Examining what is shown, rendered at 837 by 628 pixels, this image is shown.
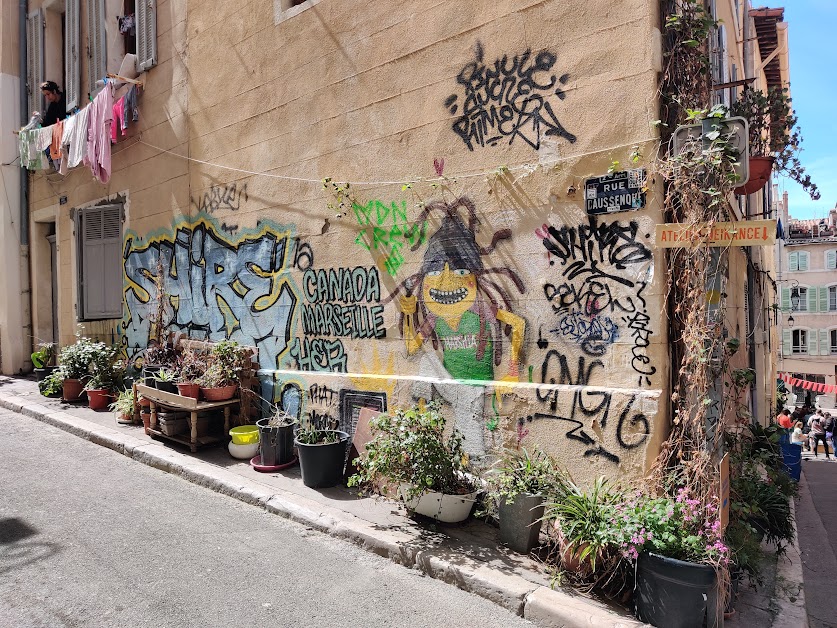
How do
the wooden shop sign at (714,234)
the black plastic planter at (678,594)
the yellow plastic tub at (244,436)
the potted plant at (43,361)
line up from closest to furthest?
the black plastic planter at (678,594) < the wooden shop sign at (714,234) < the yellow plastic tub at (244,436) < the potted plant at (43,361)

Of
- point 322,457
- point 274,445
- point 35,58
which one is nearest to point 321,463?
point 322,457

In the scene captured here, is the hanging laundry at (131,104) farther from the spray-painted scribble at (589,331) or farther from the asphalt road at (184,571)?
the spray-painted scribble at (589,331)

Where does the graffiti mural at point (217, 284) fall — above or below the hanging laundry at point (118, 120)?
below

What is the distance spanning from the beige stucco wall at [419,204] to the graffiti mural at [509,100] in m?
0.03

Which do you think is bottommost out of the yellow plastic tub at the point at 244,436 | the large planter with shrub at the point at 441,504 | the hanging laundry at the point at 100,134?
the large planter with shrub at the point at 441,504

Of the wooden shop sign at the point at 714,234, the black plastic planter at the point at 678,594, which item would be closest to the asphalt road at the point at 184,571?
the black plastic planter at the point at 678,594

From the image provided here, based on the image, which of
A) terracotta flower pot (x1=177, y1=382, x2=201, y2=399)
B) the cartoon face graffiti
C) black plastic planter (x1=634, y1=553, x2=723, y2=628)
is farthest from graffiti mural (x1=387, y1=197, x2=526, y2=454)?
terracotta flower pot (x1=177, y1=382, x2=201, y2=399)

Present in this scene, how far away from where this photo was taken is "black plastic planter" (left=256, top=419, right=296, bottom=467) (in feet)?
20.6

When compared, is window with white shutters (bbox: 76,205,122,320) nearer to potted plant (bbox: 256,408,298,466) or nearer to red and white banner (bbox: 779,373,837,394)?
potted plant (bbox: 256,408,298,466)

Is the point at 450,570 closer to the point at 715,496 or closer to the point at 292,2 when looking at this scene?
the point at 715,496

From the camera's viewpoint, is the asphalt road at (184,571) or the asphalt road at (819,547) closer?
the asphalt road at (184,571)

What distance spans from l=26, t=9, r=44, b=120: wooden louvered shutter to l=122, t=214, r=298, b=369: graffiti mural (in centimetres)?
499

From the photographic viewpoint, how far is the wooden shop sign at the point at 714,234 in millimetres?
3803

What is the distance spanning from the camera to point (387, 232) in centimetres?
605
